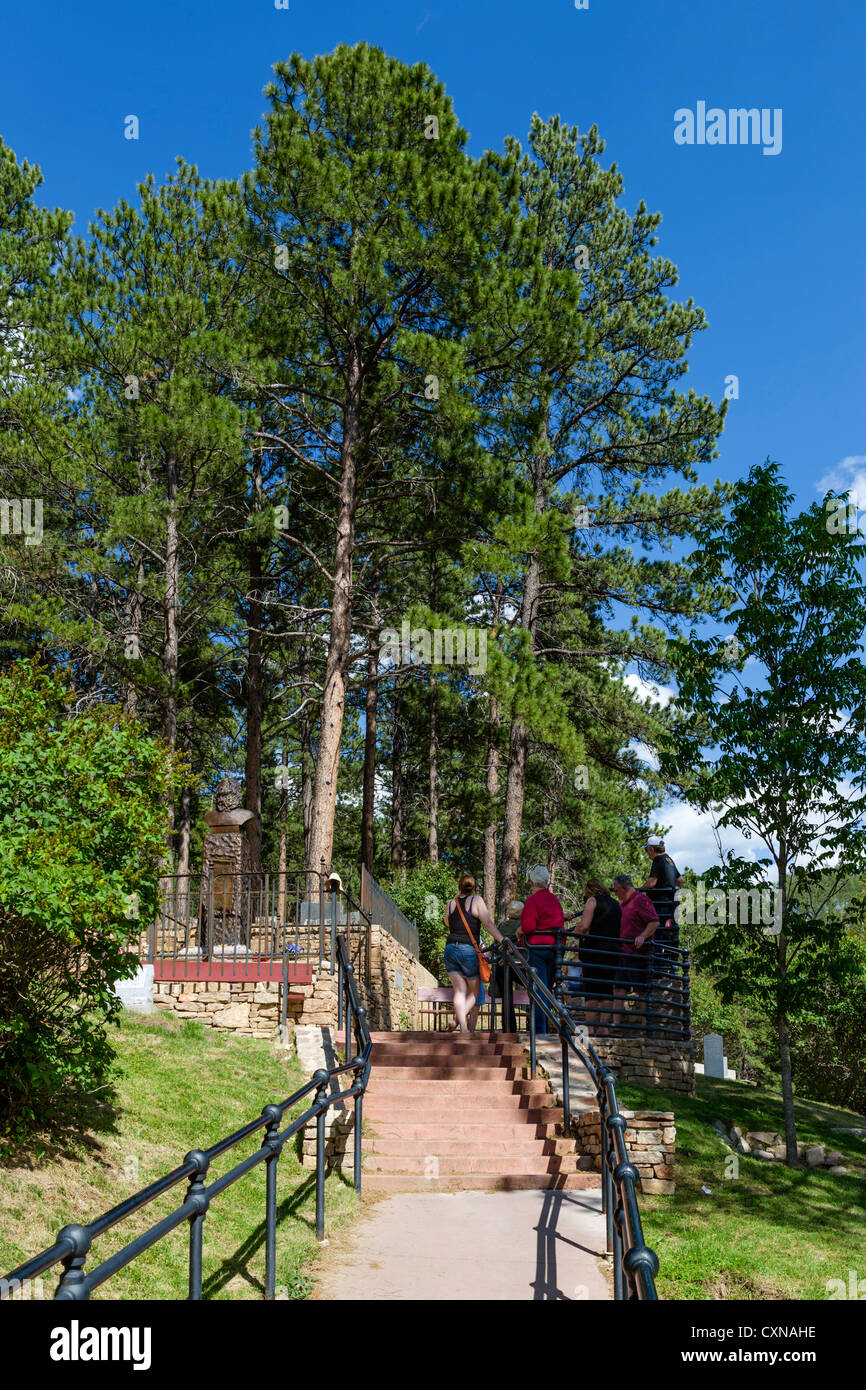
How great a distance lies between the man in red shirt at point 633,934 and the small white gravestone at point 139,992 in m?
5.33

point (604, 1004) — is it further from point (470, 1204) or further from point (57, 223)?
point (57, 223)

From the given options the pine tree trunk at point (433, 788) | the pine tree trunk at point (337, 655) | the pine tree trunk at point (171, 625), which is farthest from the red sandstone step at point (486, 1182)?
the pine tree trunk at point (433, 788)

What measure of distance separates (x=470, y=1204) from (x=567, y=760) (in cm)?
1111

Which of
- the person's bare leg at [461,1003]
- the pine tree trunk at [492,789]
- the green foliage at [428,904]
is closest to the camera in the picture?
the person's bare leg at [461,1003]

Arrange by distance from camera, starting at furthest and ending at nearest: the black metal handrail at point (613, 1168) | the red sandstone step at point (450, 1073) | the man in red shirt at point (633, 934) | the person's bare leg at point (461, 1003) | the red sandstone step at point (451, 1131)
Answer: the man in red shirt at point (633, 934)
the person's bare leg at point (461, 1003)
the red sandstone step at point (450, 1073)
the red sandstone step at point (451, 1131)
the black metal handrail at point (613, 1168)

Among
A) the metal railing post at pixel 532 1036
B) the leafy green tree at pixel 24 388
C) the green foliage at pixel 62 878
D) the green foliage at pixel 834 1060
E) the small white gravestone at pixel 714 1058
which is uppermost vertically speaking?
the leafy green tree at pixel 24 388

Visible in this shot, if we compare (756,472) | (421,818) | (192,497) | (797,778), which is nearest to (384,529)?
(192,497)

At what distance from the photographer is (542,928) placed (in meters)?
11.7

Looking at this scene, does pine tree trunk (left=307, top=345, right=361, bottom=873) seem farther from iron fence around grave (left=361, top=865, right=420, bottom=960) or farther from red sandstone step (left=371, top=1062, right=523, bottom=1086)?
red sandstone step (left=371, top=1062, right=523, bottom=1086)

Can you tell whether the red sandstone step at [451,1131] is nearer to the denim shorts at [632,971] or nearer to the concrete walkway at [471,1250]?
the concrete walkway at [471,1250]

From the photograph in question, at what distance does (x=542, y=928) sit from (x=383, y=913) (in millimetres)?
7633

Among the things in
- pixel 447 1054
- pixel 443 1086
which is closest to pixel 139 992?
pixel 447 1054

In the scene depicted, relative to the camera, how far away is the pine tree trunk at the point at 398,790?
32.8 m

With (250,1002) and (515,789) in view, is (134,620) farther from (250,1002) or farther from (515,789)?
(250,1002)
